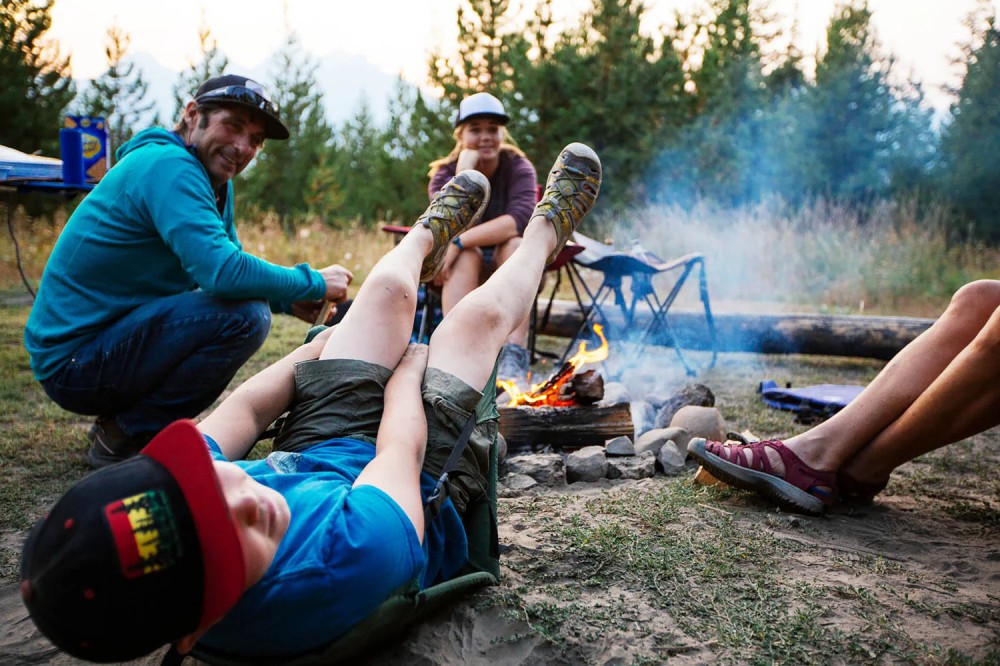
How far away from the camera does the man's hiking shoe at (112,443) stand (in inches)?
111

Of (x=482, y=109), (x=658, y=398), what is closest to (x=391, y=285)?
(x=658, y=398)

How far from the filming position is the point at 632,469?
114 inches

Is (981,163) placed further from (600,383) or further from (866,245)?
(600,383)

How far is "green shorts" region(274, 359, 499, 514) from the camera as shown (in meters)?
1.84

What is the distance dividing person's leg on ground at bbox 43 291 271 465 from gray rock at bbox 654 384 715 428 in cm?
193

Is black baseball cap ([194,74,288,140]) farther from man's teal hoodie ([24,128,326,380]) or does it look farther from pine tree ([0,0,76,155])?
pine tree ([0,0,76,155])

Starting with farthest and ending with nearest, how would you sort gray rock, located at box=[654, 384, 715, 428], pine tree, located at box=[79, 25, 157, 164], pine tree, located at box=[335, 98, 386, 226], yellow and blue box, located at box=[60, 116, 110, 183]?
pine tree, located at box=[335, 98, 386, 226], pine tree, located at box=[79, 25, 157, 164], yellow and blue box, located at box=[60, 116, 110, 183], gray rock, located at box=[654, 384, 715, 428]

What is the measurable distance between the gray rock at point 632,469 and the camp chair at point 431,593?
3.40 feet

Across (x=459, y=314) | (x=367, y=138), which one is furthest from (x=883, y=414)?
(x=367, y=138)

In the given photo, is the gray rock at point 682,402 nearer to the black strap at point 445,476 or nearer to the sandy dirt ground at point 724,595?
the sandy dirt ground at point 724,595

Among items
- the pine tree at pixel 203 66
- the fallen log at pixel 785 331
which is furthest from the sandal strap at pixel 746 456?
the pine tree at pixel 203 66

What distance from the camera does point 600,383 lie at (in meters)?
3.26

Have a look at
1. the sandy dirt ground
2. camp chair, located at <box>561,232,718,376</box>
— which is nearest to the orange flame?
the sandy dirt ground

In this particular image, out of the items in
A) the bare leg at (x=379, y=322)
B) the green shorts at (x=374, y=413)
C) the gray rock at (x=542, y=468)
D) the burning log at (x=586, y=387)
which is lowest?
the gray rock at (x=542, y=468)
